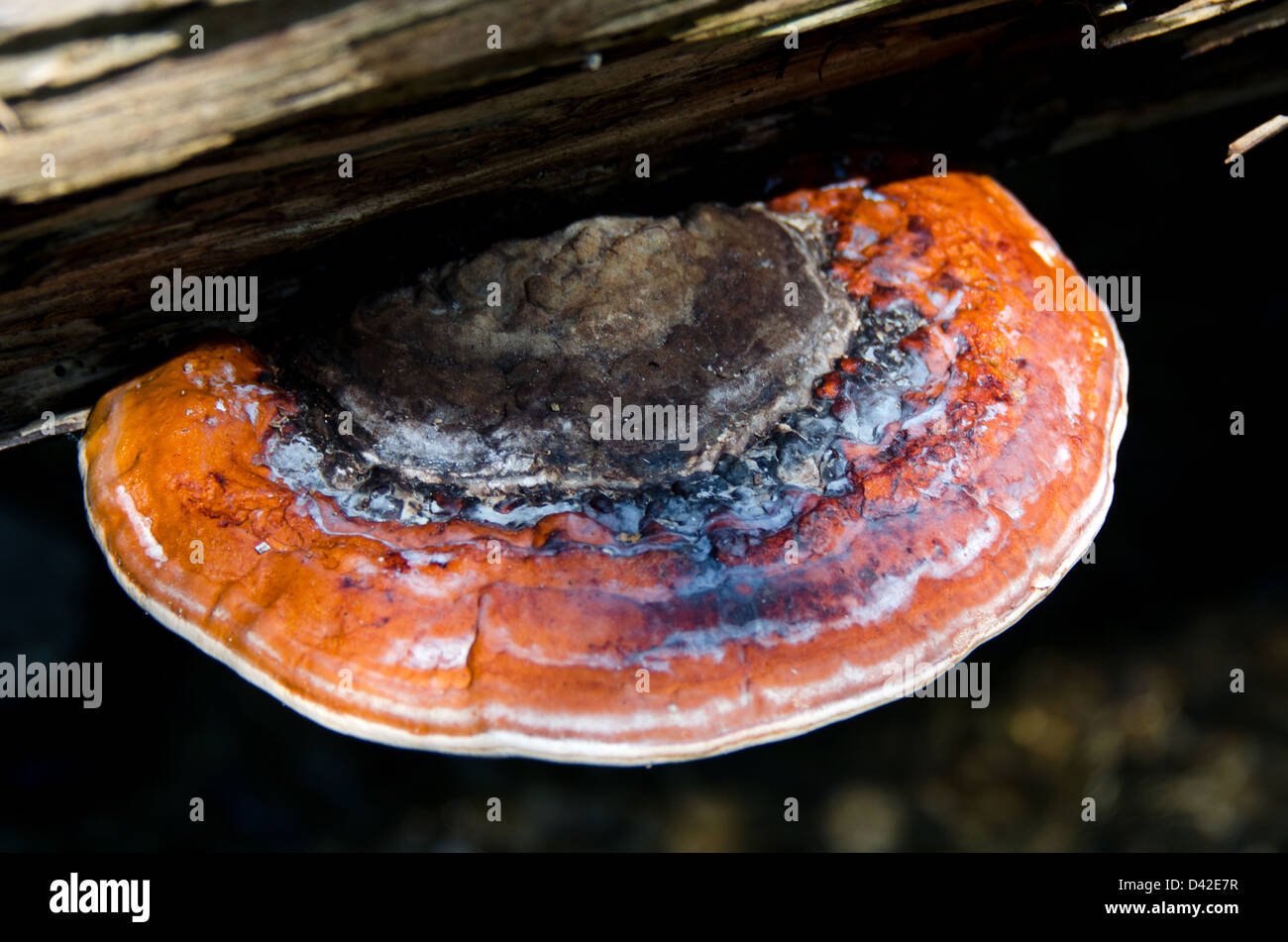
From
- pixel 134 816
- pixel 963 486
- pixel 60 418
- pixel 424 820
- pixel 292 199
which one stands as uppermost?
pixel 292 199

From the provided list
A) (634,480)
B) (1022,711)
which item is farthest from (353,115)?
(1022,711)

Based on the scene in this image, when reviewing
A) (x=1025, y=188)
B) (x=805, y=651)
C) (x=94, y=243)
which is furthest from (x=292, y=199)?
(x=1025, y=188)

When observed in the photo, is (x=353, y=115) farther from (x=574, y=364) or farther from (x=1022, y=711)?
(x=1022, y=711)

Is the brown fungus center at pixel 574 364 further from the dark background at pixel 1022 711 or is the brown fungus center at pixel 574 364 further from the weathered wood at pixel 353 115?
the dark background at pixel 1022 711

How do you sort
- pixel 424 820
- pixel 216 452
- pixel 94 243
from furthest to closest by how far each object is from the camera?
pixel 424 820, pixel 216 452, pixel 94 243

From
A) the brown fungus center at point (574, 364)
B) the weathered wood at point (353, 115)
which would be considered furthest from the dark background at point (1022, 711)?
the brown fungus center at point (574, 364)

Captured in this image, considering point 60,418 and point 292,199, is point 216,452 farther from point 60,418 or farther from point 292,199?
point 60,418

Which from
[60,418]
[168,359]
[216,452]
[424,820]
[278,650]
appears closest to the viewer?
[278,650]
